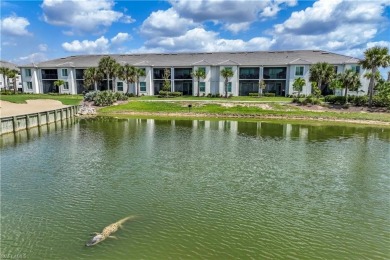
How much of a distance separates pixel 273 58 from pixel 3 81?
262 feet

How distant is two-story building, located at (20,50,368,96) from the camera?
77.3 m

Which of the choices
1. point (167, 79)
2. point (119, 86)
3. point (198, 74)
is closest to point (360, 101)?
point (198, 74)

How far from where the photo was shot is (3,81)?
96250 mm

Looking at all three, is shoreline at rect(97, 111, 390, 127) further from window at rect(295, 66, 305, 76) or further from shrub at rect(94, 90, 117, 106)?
window at rect(295, 66, 305, 76)

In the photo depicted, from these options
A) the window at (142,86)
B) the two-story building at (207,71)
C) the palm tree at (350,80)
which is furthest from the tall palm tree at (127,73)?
the palm tree at (350,80)

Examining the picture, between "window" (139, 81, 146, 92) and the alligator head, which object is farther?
"window" (139, 81, 146, 92)

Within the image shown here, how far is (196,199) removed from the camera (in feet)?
55.2

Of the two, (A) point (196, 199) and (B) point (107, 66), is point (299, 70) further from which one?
(A) point (196, 199)

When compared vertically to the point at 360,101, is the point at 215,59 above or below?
above

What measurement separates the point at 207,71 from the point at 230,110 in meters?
23.7

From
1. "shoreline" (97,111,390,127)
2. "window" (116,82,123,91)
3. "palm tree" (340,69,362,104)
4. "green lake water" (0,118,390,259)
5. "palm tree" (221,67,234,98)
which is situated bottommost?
"green lake water" (0,118,390,259)

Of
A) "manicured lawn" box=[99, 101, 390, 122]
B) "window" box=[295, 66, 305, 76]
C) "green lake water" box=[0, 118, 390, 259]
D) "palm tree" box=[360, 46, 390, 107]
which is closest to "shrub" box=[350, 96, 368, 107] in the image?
"palm tree" box=[360, 46, 390, 107]

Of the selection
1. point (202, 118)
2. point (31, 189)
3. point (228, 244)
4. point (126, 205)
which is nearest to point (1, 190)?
point (31, 189)

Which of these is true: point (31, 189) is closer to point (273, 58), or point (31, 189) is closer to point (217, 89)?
point (217, 89)
